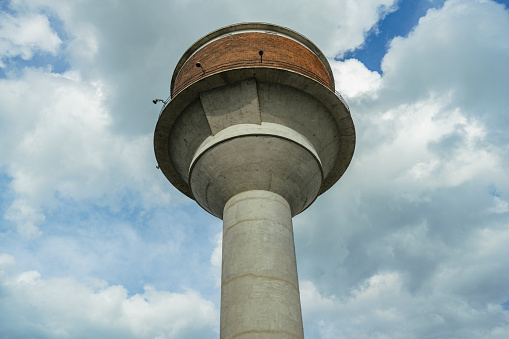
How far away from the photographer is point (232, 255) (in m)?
10.2

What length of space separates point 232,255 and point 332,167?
19.3 ft

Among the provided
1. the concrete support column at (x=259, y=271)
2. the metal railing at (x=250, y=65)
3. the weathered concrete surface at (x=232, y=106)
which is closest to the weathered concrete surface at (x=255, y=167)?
the concrete support column at (x=259, y=271)

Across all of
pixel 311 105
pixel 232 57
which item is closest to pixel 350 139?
pixel 311 105

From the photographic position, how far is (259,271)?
9.70m

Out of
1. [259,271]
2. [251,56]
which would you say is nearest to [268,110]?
[251,56]

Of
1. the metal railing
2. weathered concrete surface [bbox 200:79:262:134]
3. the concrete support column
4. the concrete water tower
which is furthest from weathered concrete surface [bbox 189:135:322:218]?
the metal railing

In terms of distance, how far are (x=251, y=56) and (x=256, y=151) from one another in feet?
11.7

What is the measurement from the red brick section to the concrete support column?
434cm

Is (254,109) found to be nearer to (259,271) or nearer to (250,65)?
(250,65)

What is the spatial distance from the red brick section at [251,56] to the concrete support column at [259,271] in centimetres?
434

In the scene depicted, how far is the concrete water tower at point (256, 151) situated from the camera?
9.61 meters

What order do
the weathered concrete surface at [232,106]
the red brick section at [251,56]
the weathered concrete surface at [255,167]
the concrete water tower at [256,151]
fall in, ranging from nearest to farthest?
1. the concrete water tower at [256,151]
2. the weathered concrete surface at [255,167]
3. the weathered concrete surface at [232,106]
4. the red brick section at [251,56]

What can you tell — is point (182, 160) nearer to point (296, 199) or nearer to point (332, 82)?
point (296, 199)

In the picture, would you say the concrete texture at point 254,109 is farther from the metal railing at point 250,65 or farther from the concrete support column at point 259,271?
the concrete support column at point 259,271
